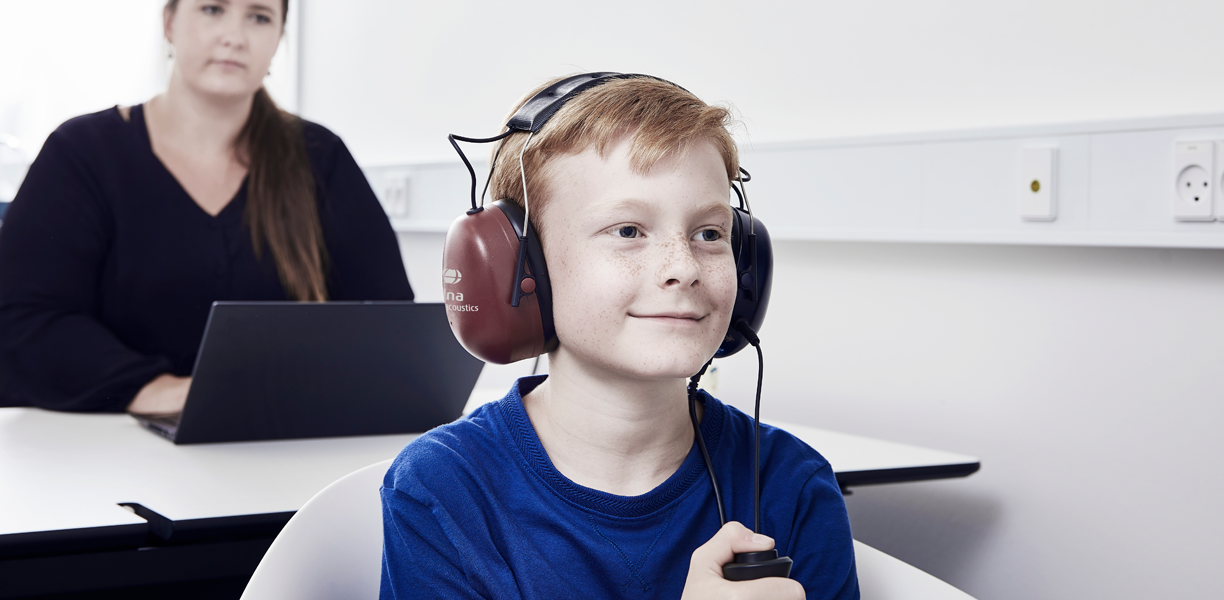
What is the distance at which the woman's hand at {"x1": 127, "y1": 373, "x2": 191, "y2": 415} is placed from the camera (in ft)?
4.68

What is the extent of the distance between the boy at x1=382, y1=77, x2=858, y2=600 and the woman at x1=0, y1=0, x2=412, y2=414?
0.87 meters

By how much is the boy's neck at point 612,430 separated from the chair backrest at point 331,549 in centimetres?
22

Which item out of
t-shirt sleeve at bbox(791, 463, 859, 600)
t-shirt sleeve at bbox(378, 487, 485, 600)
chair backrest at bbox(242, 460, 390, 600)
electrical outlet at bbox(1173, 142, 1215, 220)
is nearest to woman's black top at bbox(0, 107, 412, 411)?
chair backrest at bbox(242, 460, 390, 600)

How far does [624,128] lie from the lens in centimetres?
80

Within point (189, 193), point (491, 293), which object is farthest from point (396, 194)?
point (491, 293)

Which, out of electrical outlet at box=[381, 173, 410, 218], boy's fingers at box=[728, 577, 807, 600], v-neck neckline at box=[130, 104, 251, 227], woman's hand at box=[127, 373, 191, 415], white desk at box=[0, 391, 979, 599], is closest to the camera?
boy's fingers at box=[728, 577, 807, 600]

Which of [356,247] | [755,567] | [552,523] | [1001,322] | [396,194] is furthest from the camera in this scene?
[396,194]

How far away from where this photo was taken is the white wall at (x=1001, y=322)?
1.39 metres

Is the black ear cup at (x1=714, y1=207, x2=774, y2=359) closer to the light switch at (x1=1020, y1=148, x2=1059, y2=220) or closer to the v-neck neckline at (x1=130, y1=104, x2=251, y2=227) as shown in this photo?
the light switch at (x1=1020, y1=148, x2=1059, y2=220)

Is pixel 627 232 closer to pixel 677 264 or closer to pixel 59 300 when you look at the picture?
pixel 677 264

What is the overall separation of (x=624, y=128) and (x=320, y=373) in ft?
2.05

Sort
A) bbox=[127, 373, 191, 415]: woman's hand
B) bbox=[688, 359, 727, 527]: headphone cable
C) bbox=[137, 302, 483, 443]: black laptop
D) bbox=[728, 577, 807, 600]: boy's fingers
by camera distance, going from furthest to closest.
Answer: bbox=[127, 373, 191, 415]: woman's hand < bbox=[137, 302, 483, 443]: black laptop < bbox=[688, 359, 727, 527]: headphone cable < bbox=[728, 577, 807, 600]: boy's fingers

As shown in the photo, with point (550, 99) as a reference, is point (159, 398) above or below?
below

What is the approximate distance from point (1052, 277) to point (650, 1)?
1.04m
